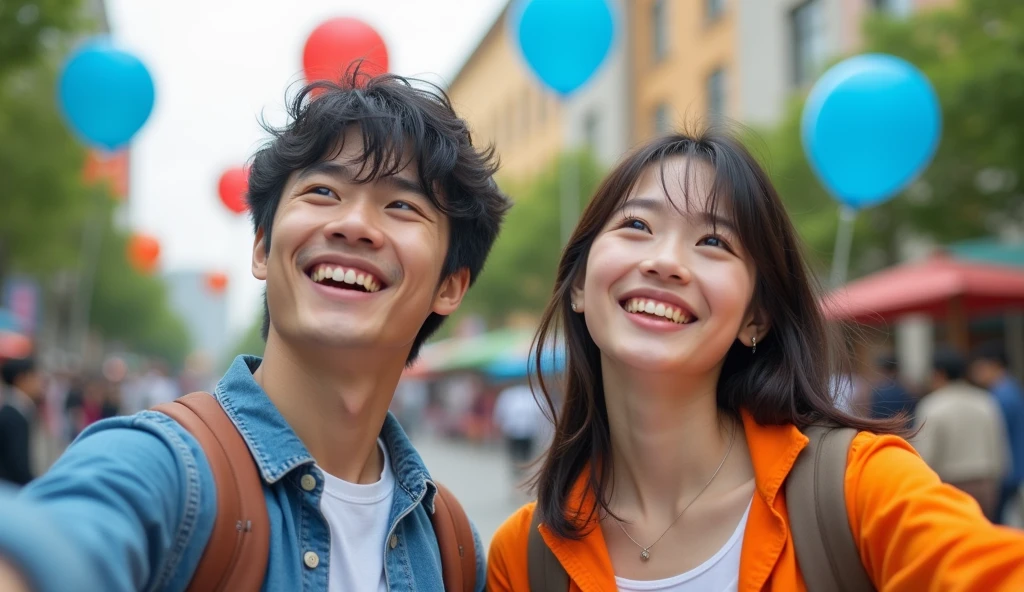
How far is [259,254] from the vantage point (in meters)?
2.30

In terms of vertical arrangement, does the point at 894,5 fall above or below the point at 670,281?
above

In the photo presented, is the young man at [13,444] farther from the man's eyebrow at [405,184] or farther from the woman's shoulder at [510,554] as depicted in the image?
the man's eyebrow at [405,184]

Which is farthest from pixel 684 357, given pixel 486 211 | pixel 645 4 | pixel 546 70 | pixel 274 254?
pixel 645 4

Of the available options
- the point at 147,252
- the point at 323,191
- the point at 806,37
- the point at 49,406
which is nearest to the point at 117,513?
the point at 323,191

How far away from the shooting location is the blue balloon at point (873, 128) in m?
7.27

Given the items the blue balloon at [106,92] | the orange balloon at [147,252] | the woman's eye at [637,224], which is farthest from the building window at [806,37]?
the woman's eye at [637,224]

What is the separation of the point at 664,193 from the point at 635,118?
89.8 ft

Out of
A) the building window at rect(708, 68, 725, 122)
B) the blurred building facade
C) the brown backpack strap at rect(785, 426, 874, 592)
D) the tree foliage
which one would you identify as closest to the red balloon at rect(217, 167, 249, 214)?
the tree foliage

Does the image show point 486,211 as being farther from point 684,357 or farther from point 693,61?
point 693,61

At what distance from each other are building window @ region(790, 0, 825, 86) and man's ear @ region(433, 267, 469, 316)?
17.4m

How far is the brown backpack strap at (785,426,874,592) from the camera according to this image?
192 cm

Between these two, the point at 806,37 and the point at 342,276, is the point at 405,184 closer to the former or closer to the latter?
the point at 342,276

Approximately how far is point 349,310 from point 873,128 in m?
6.18

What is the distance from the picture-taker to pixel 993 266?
30.7 ft
